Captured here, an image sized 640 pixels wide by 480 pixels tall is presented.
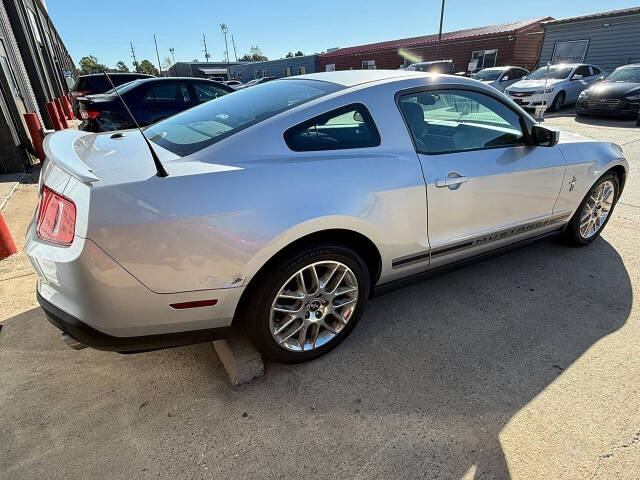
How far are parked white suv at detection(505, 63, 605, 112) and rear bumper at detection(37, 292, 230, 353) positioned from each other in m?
13.0

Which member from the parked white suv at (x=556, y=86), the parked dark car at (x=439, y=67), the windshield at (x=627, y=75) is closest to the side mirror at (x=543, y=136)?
the parked white suv at (x=556, y=86)

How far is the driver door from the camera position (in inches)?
95.3

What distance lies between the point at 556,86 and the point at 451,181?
1344 centimetres

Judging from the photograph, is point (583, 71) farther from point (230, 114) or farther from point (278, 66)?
point (278, 66)

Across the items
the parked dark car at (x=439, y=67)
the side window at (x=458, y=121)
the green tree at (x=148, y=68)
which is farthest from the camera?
the green tree at (x=148, y=68)

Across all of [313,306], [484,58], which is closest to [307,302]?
[313,306]

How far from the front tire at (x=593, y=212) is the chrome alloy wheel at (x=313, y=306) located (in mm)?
2504

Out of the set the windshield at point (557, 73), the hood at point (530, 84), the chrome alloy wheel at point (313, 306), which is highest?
the windshield at point (557, 73)

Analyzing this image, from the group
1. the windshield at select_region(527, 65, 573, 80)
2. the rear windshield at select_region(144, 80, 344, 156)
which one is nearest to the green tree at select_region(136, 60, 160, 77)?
the windshield at select_region(527, 65, 573, 80)

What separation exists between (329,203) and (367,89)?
77cm

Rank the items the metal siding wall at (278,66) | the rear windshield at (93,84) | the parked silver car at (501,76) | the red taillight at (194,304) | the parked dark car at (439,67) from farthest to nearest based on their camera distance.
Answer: the metal siding wall at (278,66), the parked dark car at (439,67), the parked silver car at (501,76), the rear windshield at (93,84), the red taillight at (194,304)

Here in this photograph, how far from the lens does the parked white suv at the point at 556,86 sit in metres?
12.1

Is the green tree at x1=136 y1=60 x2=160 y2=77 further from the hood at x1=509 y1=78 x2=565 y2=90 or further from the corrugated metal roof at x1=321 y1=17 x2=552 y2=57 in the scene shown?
the hood at x1=509 y1=78 x2=565 y2=90

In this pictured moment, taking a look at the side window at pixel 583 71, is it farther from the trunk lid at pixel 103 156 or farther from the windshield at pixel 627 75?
the trunk lid at pixel 103 156
